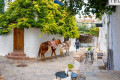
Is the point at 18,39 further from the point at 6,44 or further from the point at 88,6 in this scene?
the point at 88,6

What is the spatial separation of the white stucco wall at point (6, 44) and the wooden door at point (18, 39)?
14.0 inches

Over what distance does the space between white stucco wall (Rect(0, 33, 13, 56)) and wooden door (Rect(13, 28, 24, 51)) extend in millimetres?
357

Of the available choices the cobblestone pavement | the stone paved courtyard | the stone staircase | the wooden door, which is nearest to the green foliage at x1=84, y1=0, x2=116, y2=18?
the stone paved courtyard

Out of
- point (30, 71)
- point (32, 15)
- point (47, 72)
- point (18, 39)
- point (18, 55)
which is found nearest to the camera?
point (47, 72)

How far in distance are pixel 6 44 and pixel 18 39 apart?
149 centimetres

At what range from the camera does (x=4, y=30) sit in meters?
11.7

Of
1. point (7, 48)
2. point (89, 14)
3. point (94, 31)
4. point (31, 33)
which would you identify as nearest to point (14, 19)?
point (31, 33)

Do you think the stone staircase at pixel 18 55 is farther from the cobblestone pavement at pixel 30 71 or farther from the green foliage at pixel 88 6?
the green foliage at pixel 88 6

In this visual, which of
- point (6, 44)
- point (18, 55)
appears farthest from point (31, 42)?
point (6, 44)

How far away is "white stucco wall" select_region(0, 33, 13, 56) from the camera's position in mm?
12048

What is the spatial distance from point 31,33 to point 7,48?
2.72 meters

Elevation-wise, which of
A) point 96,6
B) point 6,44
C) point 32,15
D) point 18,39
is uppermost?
point 32,15

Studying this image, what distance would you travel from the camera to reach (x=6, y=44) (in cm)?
1241

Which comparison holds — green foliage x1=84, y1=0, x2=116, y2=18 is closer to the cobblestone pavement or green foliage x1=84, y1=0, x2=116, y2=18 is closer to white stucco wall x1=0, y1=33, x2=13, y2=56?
the cobblestone pavement
